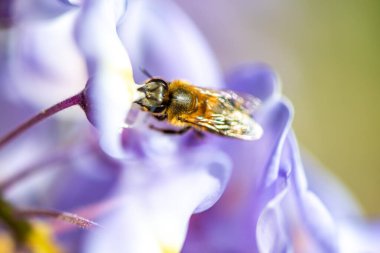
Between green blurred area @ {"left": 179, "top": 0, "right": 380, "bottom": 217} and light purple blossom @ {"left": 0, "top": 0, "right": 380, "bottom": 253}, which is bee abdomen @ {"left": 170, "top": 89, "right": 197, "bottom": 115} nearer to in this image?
light purple blossom @ {"left": 0, "top": 0, "right": 380, "bottom": 253}

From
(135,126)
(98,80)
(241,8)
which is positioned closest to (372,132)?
(241,8)

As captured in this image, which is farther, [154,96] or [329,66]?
[329,66]

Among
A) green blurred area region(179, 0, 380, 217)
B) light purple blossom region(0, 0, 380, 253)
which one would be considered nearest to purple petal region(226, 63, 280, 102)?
light purple blossom region(0, 0, 380, 253)

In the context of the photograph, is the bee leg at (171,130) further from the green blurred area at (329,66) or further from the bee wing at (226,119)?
the green blurred area at (329,66)

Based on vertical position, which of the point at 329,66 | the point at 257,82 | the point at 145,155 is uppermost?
the point at 329,66

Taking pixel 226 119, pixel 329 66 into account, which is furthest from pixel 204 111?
pixel 329 66

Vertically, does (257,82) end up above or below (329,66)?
below

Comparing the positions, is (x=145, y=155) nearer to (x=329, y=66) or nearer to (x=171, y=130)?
(x=171, y=130)

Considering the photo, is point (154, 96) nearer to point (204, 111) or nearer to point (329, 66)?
point (204, 111)
